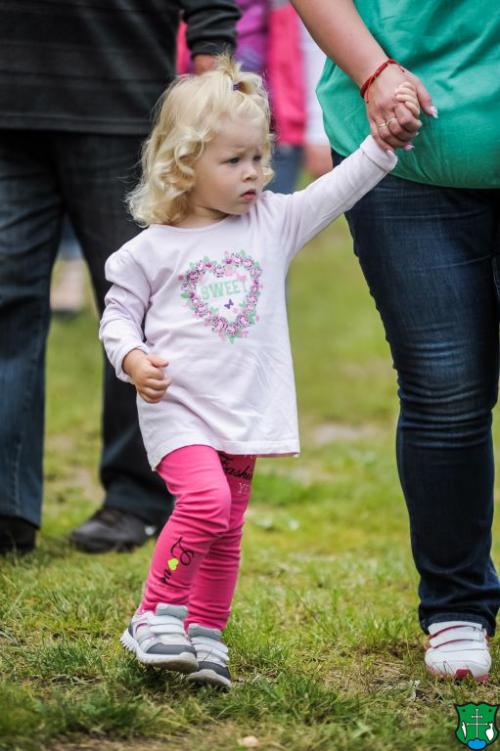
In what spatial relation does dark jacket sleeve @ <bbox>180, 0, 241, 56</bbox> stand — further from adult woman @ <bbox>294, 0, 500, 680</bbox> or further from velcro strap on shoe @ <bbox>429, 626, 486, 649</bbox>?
velcro strap on shoe @ <bbox>429, 626, 486, 649</bbox>

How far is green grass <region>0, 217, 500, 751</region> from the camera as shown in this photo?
270 centimetres

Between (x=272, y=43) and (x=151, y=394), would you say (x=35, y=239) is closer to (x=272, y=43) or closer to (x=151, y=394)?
(x=151, y=394)

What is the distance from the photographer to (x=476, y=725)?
2.72m

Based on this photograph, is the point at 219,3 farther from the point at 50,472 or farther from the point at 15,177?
the point at 50,472

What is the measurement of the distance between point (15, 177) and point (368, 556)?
71.2 inches

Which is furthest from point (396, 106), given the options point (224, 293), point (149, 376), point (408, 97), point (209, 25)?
point (209, 25)

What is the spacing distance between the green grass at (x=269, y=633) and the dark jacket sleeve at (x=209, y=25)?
1546 millimetres

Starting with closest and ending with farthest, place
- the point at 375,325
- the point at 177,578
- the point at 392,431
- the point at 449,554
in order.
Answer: the point at 177,578, the point at 449,554, the point at 392,431, the point at 375,325

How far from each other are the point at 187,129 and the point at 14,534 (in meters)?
1.69

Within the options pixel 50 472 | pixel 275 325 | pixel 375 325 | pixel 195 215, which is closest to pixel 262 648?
pixel 275 325

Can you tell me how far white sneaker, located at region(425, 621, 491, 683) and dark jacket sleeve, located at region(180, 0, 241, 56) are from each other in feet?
5.95

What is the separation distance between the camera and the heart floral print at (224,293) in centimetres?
292

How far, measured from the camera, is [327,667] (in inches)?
125

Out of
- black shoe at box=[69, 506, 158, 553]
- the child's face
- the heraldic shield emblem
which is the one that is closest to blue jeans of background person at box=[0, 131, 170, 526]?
black shoe at box=[69, 506, 158, 553]
